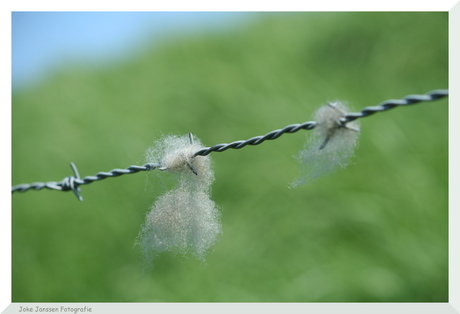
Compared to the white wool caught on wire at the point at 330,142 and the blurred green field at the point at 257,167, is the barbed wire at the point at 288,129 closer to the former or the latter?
the white wool caught on wire at the point at 330,142

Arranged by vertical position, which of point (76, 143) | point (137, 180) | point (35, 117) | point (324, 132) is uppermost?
point (35, 117)

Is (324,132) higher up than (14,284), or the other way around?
(14,284)

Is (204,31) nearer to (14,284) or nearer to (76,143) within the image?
(76,143)

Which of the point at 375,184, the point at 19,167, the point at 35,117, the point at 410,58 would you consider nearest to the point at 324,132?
the point at 375,184

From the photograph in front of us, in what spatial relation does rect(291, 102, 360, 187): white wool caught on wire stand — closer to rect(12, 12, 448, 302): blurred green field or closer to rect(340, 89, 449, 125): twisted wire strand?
rect(340, 89, 449, 125): twisted wire strand

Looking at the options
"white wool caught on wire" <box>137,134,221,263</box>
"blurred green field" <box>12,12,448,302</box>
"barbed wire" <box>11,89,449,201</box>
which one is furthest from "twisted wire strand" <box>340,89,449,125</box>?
"blurred green field" <box>12,12,448,302</box>

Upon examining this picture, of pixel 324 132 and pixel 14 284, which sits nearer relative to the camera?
pixel 324 132

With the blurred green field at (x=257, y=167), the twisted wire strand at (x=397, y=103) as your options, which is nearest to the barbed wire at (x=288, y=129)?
the twisted wire strand at (x=397, y=103)

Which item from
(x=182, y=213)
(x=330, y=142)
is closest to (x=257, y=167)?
(x=182, y=213)
